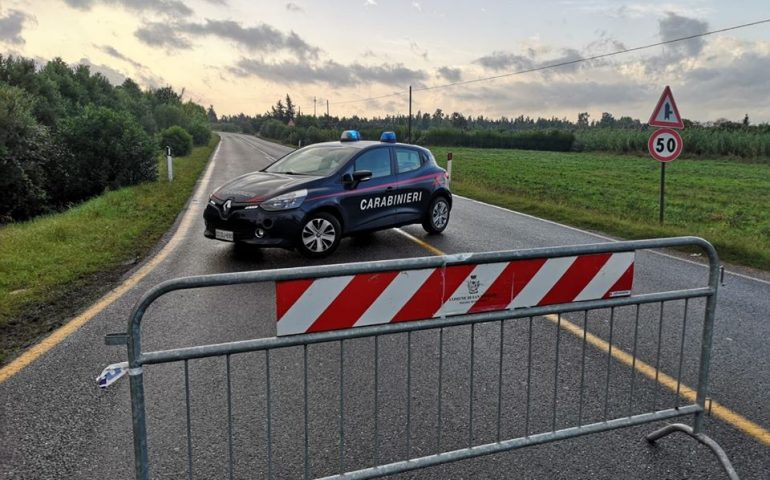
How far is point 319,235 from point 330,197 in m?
0.57

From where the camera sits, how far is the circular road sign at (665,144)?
39.0ft

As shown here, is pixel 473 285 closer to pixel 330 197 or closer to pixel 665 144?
pixel 330 197

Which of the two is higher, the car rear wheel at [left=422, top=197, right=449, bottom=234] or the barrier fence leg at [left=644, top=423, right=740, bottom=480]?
the car rear wheel at [left=422, top=197, right=449, bottom=234]

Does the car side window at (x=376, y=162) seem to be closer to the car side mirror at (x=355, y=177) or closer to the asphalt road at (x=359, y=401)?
the car side mirror at (x=355, y=177)

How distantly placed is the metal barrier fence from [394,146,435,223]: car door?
458 centimetres

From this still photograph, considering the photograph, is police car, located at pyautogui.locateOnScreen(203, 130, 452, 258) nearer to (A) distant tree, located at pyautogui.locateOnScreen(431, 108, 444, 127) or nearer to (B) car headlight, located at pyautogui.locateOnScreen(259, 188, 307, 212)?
(B) car headlight, located at pyautogui.locateOnScreen(259, 188, 307, 212)

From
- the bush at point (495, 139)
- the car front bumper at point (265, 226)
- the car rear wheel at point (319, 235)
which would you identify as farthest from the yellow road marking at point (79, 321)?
the bush at point (495, 139)

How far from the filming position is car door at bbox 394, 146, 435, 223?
955cm

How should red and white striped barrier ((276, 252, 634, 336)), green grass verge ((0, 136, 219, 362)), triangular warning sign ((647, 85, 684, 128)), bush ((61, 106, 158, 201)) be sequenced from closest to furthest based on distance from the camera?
red and white striped barrier ((276, 252, 634, 336)) → green grass verge ((0, 136, 219, 362)) → triangular warning sign ((647, 85, 684, 128)) → bush ((61, 106, 158, 201))

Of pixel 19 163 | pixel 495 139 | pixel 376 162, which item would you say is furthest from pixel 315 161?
pixel 495 139

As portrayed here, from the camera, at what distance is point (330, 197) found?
8.27 m

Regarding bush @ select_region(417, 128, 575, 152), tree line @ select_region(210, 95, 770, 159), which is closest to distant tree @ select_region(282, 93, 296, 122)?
tree line @ select_region(210, 95, 770, 159)

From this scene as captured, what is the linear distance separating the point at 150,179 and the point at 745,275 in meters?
17.1

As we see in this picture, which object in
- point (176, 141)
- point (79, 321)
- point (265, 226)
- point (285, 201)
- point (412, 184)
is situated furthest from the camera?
point (176, 141)
